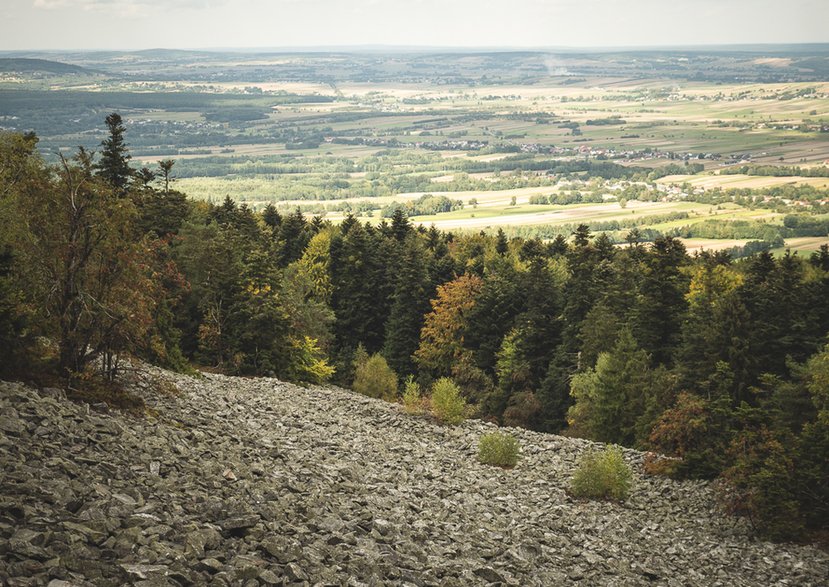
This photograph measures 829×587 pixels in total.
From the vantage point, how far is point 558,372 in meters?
68.6

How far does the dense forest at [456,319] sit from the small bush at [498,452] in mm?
7751

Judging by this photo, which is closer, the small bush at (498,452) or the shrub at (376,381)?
the small bush at (498,452)

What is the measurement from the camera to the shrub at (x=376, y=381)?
219 feet

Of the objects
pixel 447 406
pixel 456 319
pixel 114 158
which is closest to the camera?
pixel 447 406

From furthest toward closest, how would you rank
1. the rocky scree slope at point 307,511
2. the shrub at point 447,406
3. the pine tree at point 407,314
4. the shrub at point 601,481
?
the pine tree at point 407,314, the shrub at point 447,406, the shrub at point 601,481, the rocky scree slope at point 307,511

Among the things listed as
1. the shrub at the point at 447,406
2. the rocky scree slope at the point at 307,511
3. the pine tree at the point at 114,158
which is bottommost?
the shrub at the point at 447,406

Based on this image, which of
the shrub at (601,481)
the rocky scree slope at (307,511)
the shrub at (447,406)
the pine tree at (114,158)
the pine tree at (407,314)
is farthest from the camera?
the pine tree at (407,314)

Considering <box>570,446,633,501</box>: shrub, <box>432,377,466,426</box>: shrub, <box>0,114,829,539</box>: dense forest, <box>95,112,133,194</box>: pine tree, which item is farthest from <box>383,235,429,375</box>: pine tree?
<box>570,446,633,501</box>: shrub

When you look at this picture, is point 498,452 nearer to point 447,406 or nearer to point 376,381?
point 447,406

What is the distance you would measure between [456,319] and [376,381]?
1524 centimetres

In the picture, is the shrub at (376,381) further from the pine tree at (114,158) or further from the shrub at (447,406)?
the pine tree at (114,158)

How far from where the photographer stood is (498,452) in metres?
40.3

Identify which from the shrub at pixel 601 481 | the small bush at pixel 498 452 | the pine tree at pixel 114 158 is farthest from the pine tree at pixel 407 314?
the shrub at pixel 601 481

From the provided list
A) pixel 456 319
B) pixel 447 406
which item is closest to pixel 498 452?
pixel 447 406
